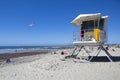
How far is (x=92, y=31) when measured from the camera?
18.0m

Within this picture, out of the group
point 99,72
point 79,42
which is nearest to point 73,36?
point 79,42

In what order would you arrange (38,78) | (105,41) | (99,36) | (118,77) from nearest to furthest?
(118,77), (38,78), (99,36), (105,41)

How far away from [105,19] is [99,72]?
7658 mm

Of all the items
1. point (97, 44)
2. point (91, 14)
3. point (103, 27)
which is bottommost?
point (97, 44)

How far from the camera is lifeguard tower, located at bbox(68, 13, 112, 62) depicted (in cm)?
1698

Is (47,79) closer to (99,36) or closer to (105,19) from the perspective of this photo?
(99,36)

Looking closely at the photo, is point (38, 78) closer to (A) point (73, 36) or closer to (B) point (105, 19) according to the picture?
(A) point (73, 36)

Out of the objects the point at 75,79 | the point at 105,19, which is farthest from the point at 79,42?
the point at 75,79

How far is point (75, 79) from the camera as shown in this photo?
402 inches

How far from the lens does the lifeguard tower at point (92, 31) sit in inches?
669

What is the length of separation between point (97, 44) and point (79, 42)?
194 cm

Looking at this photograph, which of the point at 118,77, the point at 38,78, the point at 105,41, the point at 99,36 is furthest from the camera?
the point at 105,41

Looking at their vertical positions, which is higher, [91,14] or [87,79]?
[91,14]

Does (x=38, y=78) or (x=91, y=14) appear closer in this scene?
(x=38, y=78)
